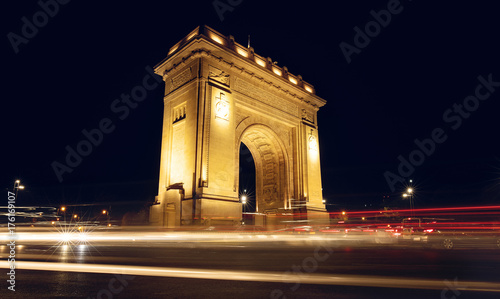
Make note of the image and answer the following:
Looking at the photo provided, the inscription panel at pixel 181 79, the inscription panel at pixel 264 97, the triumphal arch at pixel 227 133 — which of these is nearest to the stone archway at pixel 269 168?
the triumphal arch at pixel 227 133

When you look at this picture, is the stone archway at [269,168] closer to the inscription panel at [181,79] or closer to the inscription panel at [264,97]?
the inscription panel at [264,97]

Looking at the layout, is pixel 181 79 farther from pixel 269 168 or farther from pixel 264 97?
pixel 269 168

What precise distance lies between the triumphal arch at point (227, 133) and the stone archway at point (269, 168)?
0.31 ft

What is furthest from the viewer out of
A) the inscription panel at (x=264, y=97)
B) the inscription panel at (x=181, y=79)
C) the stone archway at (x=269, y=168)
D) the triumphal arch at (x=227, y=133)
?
the stone archway at (x=269, y=168)

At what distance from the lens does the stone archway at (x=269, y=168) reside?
A: 2656 cm

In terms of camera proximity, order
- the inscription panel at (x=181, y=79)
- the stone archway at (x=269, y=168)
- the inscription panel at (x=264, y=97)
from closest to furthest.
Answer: the inscription panel at (x=181, y=79), the inscription panel at (x=264, y=97), the stone archway at (x=269, y=168)

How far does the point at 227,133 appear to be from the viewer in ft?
70.6

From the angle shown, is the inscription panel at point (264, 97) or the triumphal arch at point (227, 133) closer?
the triumphal arch at point (227, 133)

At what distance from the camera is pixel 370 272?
5.14m

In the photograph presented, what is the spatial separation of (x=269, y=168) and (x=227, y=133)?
8.16 metres

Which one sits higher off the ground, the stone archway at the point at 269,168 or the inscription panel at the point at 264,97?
the inscription panel at the point at 264,97

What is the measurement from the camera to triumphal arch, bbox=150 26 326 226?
19.6 meters

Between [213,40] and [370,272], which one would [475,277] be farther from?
[213,40]

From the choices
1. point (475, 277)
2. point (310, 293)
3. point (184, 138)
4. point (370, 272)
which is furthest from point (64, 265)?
point (184, 138)
